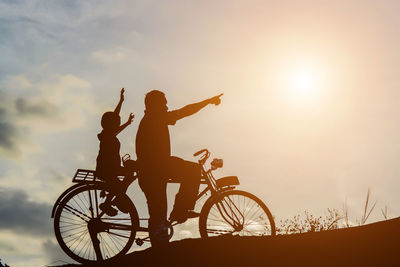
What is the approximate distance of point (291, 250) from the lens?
25.0 ft

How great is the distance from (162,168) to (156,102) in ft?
4.01

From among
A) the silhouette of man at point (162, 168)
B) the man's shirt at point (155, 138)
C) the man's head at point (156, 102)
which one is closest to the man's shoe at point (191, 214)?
the silhouette of man at point (162, 168)

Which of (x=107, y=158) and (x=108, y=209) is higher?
(x=107, y=158)

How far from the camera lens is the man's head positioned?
877 centimetres

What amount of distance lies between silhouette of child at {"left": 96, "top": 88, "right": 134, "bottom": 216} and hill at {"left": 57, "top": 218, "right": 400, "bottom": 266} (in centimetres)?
114

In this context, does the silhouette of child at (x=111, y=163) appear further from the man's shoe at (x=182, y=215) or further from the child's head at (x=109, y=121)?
the man's shoe at (x=182, y=215)

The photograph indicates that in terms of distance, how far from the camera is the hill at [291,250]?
7.12m

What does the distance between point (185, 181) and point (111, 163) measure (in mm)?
1446

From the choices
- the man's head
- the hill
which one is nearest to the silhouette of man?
the man's head

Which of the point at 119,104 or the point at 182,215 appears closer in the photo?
the point at 182,215

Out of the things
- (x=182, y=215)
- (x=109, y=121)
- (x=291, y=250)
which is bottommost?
(x=291, y=250)

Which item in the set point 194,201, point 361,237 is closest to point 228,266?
point 194,201

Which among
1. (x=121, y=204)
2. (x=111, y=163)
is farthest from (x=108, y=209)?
(x=111, y=163)

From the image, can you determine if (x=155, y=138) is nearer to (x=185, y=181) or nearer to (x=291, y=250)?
(x=185, y=181)
